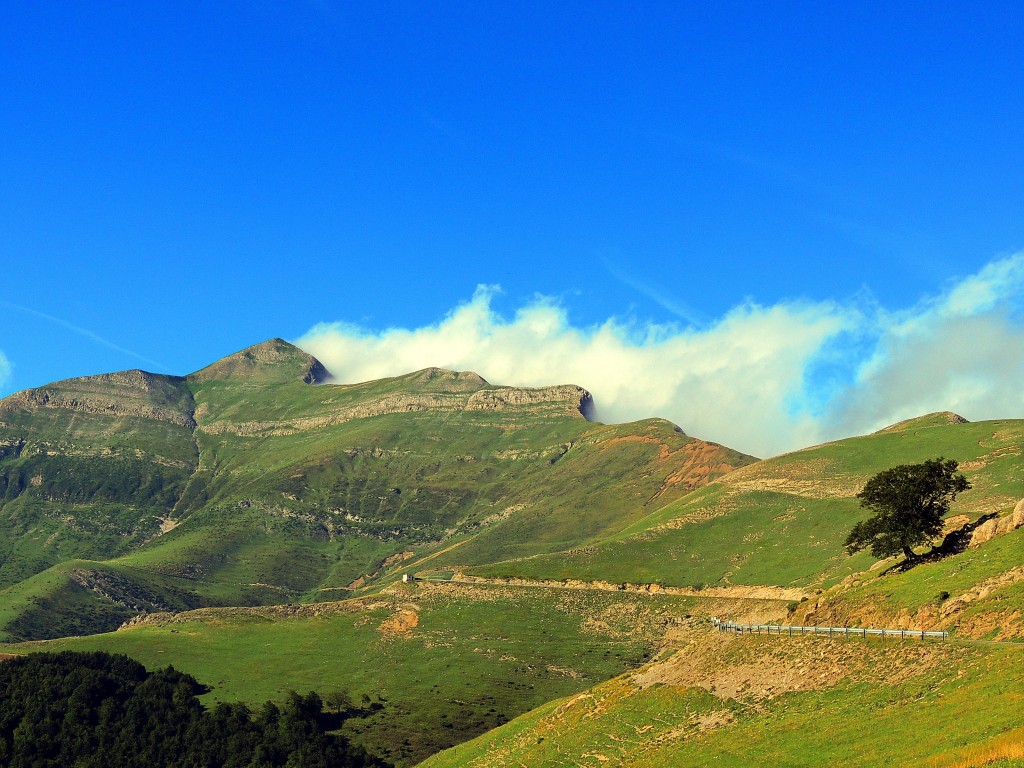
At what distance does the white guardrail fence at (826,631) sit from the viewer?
71312 mm

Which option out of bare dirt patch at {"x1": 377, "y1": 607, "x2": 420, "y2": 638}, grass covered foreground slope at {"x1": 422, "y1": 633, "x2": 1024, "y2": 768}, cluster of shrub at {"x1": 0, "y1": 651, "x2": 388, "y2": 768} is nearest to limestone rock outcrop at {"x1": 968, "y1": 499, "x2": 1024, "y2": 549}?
grass covered foreground slope at {"x1": 422, "y1": 633, "x2": 1024, "y2": 768}

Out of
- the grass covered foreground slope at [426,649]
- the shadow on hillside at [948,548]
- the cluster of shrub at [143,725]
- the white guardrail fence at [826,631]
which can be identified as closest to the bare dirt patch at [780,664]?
the white guardrail fence at [826,631]

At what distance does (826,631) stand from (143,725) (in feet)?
328

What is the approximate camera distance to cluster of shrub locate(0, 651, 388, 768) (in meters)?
134

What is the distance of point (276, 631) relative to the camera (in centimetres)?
18762

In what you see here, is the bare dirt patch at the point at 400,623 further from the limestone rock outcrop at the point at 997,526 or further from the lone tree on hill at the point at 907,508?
the limestone rock outcrop at the point at 997,526

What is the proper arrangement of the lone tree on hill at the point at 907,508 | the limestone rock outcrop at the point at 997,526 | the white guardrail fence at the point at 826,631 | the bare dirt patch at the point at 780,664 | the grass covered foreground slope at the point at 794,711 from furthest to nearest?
the lone tree on hill at the point at 907,508, the limestone rock outcrop at the point at 997,526, the white guardrail fence at the point at 826,631, the bare dirt patch at the point at 780,664, the grass covered foreground slope at the point at 794,711

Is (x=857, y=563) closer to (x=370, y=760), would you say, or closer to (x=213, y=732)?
(x=370, y=760)

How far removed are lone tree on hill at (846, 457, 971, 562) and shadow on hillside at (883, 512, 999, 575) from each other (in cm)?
103

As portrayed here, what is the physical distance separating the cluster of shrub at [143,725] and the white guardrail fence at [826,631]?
210 ft

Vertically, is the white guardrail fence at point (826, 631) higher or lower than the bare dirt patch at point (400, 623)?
lower

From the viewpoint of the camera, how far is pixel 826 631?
7831 cm

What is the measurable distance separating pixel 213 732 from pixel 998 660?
104707mm

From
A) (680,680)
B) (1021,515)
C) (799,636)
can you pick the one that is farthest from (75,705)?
(1021,515)
